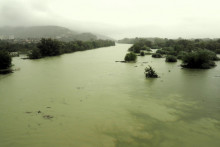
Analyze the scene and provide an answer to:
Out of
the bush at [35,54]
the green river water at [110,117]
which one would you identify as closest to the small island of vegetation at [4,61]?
the green river water at [110,117]

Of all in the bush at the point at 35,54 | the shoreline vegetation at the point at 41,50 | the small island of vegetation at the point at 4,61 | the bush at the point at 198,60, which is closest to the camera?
the bush at the point at 198,60

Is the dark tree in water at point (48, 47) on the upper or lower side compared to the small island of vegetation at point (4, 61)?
upper

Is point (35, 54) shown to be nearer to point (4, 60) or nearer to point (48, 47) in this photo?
point (48, 47)

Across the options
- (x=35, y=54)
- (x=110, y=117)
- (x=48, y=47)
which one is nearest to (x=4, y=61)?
(x=35, y=54)

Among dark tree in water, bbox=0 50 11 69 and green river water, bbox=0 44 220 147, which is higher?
dark tree in water, bbox=0 50 11 69

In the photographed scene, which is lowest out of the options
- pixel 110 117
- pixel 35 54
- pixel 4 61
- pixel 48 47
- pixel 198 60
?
pixel 110 117

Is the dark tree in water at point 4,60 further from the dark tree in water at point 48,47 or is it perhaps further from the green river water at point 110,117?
the dark tree in water at point 48,47

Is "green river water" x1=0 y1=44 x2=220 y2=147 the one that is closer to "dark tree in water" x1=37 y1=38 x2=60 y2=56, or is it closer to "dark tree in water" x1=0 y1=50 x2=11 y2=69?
"dark tree in water" x1=0 y1=50 x2=11 y2=69

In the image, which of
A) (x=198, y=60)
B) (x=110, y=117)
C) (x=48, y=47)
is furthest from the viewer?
(x=48, y=47)

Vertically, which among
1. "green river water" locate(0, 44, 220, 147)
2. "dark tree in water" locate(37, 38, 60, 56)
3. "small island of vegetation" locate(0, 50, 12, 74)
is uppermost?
"dark tree in water" locate(37, 38, 60, 56)

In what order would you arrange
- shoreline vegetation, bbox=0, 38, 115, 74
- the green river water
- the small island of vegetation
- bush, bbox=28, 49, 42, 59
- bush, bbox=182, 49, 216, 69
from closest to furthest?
the green river water, bush, bbox=182, 49, 216, 69, the small island of vegetation, shoreline vegetation, bbox=0, 38, 115, 74, bush, bbox=28, 49, 42, 59

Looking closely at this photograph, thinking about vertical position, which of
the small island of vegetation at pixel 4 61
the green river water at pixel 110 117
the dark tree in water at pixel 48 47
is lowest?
the green river water at pixel 110 117

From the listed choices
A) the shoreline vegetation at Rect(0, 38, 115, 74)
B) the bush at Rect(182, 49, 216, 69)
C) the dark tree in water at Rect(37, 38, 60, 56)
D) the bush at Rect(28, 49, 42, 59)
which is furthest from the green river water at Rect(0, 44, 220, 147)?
the dark tree in water at Rect(37, 38, 60, 56)
